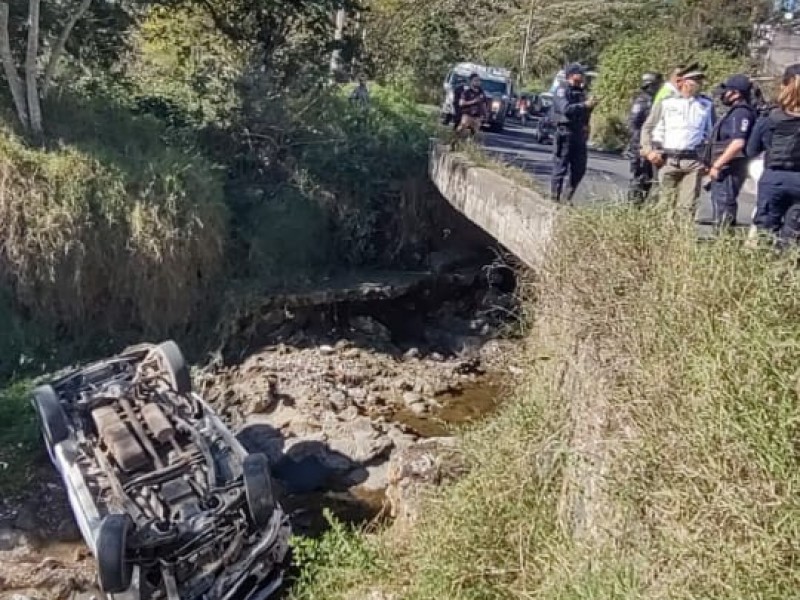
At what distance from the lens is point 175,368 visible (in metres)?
9.59

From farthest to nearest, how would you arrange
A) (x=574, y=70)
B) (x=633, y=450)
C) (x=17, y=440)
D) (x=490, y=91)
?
1. (x=490, y=91)
2. (x=17, y=440)
3. (x=574, y=70)
4. (x=633, y=450)

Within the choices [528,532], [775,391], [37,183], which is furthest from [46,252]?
[775,391]

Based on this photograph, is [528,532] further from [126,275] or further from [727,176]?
[126,275]

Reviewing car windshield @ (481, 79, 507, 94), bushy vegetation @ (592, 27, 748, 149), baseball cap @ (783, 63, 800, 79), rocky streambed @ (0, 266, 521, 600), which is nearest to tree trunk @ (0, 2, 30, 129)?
rocky streambed @ (0, 266, 521, 600)

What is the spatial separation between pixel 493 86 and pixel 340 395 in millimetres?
13630

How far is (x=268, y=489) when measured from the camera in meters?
7.58

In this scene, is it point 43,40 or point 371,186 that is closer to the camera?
point 43,40

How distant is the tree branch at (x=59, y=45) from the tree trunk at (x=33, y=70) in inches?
13.9

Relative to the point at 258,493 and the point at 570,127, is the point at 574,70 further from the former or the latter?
the point at 258,493

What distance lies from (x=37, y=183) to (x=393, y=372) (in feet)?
20.4

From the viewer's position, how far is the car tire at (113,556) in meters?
6.59

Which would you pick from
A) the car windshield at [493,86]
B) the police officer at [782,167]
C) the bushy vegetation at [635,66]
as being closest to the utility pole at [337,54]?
the car windshield at [493,86]

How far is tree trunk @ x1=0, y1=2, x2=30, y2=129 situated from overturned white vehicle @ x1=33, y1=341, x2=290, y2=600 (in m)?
6.12

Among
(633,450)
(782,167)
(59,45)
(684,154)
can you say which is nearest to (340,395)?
(684,154)
